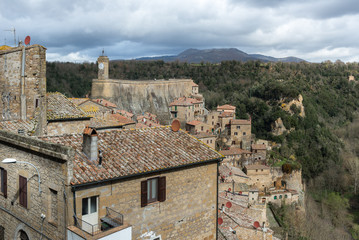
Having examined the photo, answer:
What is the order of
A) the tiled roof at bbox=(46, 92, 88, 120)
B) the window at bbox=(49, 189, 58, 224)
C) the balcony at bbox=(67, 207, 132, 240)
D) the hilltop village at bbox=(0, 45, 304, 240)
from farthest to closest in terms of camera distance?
the tiled roof at bbox=(46, 92, 88, 120)
the window at bbox=(49, 189, 58, 224)
the hilltop village at bbox=(0, 45, 304, 240)
the balcony at bbox=(67, 207, 132, 240)

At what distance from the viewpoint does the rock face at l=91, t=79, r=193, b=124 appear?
73.5 metres

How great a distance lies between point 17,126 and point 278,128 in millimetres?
57222

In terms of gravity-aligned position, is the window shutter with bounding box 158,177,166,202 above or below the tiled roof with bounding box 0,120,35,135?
below

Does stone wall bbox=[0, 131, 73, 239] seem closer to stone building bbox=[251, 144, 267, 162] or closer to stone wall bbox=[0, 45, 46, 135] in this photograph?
stone wall bbox=[0, 45, 46, 135]

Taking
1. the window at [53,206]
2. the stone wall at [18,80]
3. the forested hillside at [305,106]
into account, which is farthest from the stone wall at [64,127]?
the forested hillside at [305,106]

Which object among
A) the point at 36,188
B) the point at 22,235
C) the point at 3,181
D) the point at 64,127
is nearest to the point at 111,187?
the point at 36,188

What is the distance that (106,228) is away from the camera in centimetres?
956

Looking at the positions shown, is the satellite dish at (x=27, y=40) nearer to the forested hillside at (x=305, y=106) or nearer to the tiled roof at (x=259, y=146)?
the forested hillside at (x=305, y=106)

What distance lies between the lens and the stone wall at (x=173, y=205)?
991 cm

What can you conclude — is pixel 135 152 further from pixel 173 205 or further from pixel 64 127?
pixel 64 127

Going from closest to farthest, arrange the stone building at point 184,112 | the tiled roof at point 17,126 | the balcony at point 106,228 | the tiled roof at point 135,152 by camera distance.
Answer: the balcony at point 106,228
the tiled roof at point 135,152
the tiled roof at point 17,126
the stone building at point 184,112

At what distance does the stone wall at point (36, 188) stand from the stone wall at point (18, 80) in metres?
2.88

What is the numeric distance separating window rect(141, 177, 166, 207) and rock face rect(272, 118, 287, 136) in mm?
56662

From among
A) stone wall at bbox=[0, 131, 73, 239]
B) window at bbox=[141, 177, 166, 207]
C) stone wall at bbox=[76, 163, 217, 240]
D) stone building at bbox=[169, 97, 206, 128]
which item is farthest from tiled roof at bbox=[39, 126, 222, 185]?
stone building at bbox=[169, 97, 206, 128]
